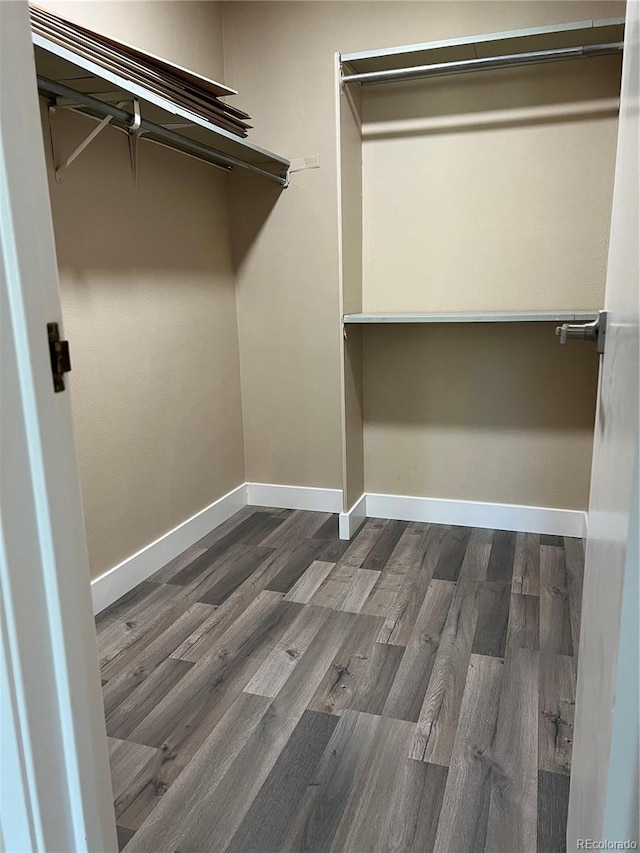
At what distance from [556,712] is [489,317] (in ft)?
4.65

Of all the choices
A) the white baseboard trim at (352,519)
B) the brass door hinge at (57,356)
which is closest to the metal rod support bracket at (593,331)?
the brass door hinge at (57,356)

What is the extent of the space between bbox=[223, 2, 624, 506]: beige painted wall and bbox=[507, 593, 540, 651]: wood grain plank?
729mm

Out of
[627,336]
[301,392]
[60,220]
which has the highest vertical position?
[60,220]

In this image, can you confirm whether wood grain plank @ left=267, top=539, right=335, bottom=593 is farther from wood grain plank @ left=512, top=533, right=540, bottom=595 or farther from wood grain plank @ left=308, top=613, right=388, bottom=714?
wood grain plank @ left=512, top=533, right=540, bottom=595

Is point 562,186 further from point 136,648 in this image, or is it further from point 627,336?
point 136,648

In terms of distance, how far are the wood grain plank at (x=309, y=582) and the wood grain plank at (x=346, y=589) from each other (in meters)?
0.02

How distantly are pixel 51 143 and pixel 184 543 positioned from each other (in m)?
1.63

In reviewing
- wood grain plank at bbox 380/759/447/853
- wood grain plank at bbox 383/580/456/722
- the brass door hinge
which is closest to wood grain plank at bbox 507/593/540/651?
wood grain plank at bbox 383/580/456/722

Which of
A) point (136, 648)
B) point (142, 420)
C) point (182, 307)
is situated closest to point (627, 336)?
point (136, 648)

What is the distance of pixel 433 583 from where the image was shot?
2441 millimetres

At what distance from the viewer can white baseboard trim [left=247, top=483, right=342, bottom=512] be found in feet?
10.6

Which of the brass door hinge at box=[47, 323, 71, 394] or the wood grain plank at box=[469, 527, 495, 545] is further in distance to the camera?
the wood grain plank at box=[469, 527, 495, 545]

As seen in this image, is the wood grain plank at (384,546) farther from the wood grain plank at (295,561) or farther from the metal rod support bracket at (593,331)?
the metal rod support bracket at (593,331)

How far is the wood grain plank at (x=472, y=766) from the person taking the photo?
1.32 m
